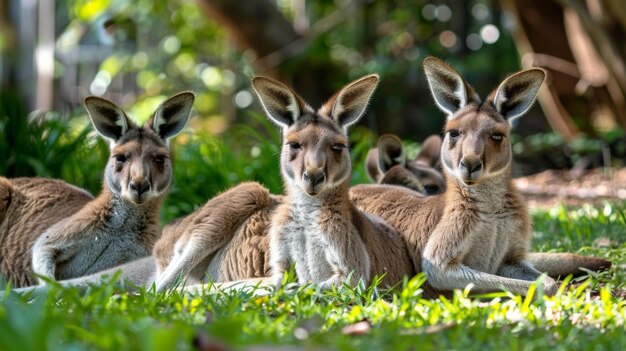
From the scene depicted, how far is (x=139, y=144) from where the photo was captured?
5746 millimetres

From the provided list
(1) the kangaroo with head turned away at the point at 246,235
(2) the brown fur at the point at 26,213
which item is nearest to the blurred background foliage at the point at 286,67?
(2) the brown fur at the point at 26,213

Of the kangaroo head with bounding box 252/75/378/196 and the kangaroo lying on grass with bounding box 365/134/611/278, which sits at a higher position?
the kangaroo head with bounding box 252/75/378/196

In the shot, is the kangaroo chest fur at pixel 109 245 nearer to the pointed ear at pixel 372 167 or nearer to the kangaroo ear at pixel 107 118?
the kangaroo ear at pixel 107 118

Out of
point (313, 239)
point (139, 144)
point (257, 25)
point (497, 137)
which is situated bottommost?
point (313, 239)

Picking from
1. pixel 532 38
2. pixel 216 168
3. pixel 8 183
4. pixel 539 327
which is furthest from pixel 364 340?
pixel 532 38

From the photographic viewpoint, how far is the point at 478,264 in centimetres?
473

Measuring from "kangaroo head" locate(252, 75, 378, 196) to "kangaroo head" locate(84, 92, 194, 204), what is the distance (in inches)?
42.4

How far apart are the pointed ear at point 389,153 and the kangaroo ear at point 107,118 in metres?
2.00

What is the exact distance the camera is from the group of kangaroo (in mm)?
4598

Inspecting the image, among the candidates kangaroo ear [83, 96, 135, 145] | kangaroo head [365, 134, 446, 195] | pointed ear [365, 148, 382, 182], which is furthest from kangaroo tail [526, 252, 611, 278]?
kangaroo ear [83, 96, 135, 145]

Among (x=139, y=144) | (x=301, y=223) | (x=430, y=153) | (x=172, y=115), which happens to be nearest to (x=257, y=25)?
(x=430, y=153)

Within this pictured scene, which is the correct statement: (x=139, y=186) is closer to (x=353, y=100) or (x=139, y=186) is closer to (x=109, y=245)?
(x=109, y=245)

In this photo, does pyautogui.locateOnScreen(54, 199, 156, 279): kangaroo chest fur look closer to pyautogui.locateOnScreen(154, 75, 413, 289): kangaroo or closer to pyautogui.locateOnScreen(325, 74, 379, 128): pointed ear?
pyautogui.locateOnScreen(154, 75, 413, 289): kangaroo

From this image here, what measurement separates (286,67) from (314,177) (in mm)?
8336
